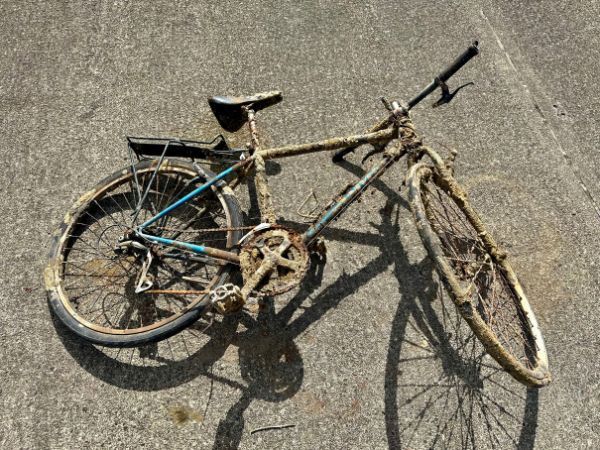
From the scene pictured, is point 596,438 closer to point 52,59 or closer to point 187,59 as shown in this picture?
point 187,59

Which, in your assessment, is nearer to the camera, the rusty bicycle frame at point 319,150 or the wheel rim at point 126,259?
the rusty bicycle frame at point 319,150

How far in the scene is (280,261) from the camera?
9.63 feet

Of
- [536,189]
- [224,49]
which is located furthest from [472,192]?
[224,49]

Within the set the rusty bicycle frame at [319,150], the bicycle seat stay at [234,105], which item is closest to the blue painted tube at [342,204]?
the rusty bicycle frame at [319,150]

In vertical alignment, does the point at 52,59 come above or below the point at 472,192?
above

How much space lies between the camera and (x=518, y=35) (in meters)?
4.78

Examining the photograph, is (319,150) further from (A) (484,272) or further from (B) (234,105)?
(A) (484,272)

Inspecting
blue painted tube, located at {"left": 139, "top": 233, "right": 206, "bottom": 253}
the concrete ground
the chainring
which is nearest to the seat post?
the chainring

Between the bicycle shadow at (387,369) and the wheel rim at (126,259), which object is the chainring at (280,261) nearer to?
the wheel rim at (126,259)

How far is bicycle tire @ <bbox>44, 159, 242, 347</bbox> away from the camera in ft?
9.66

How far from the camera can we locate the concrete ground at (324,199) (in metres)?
3.14

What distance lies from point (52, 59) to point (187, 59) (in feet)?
4.23

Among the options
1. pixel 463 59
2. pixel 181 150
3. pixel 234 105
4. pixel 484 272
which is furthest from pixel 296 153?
pixel 484 272

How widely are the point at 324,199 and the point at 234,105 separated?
1.13 meters
